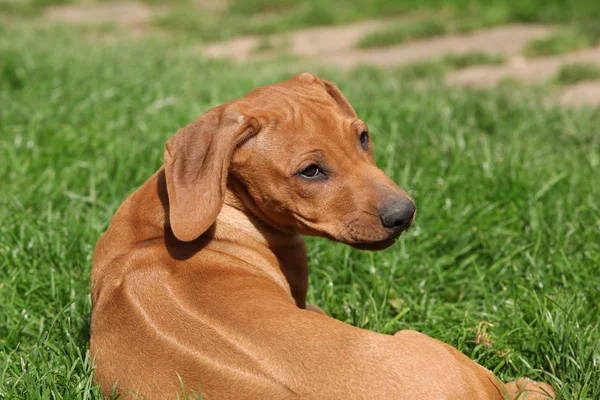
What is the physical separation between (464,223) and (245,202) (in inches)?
64.9

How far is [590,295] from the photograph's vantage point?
12.5ft

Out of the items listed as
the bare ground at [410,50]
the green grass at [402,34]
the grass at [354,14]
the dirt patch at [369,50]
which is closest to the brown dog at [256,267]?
the bare ground at [410,50]

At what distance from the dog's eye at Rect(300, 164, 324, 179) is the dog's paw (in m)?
1.19

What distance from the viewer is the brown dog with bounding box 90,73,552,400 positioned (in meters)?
2.60

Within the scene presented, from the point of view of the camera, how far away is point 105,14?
568 inches

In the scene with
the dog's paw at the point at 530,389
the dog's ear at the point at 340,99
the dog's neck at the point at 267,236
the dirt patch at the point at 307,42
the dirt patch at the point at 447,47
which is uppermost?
the dog's ear at the point at 340,99

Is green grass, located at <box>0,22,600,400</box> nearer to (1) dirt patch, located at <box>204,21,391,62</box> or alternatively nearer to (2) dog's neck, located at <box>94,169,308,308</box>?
(2) dog's neck, located at <box>94,169,308,308</box>

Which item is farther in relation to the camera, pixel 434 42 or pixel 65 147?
pixel 434 42

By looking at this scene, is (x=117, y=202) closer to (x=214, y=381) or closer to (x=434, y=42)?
(x=214, y=381)

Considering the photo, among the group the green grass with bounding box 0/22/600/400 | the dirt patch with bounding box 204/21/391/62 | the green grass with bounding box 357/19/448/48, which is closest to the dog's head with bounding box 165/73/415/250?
the green grass with bounding box 0/22/600/400

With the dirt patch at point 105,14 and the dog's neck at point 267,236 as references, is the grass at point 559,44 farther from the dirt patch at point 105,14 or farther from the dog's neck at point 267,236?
the dirt patch at point 105,14

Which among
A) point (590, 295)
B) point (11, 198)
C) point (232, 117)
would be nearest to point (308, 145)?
point (232, 117)

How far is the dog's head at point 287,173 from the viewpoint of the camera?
3141mm

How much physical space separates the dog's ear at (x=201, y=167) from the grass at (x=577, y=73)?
17.5 ft
